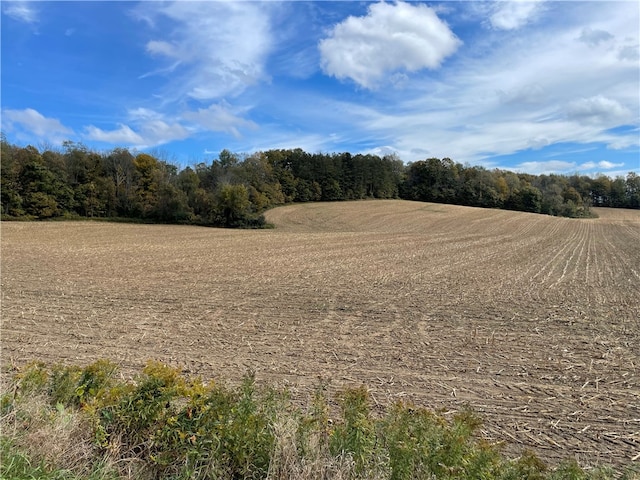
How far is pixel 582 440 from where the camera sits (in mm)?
5328

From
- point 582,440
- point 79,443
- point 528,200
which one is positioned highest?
point 528,200

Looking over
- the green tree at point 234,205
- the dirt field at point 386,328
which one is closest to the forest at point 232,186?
the green tree at point 234,205

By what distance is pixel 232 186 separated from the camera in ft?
177

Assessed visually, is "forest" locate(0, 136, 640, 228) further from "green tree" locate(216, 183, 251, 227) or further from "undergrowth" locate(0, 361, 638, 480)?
"undergrowth" locate(0, 361, 638, 480)

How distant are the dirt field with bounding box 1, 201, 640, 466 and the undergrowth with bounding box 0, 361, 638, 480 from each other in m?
2.41

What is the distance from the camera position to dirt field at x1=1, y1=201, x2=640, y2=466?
6.41 m

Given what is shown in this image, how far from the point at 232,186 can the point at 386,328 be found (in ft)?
153

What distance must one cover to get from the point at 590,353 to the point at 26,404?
10.1 m

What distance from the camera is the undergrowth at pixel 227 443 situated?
3.21 m

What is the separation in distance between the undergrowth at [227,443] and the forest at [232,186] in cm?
4947

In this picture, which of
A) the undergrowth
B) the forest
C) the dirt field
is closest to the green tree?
the forest

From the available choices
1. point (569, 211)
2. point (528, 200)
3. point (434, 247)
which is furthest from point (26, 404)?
point (569, 211)

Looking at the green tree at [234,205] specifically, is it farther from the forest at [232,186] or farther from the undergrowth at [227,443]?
the undergrowth at [227,443]

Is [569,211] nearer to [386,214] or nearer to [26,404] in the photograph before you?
[386,214]
